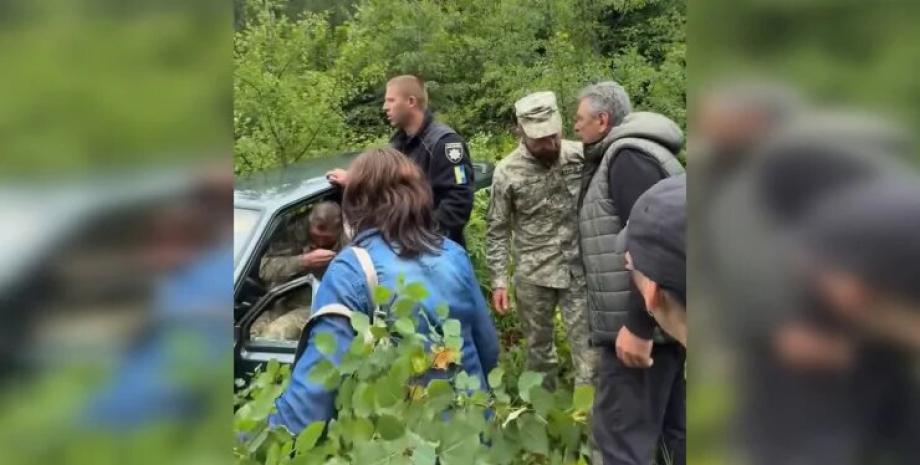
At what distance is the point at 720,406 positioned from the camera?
915mm

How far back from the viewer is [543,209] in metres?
4.19

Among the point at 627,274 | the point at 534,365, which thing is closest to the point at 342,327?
the point at 627,274

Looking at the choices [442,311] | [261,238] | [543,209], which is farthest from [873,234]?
[543,209]

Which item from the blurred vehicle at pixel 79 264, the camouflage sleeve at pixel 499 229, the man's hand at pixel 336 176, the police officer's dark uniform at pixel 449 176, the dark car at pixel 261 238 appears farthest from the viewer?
the camouflage sleeve at pixel 499 229

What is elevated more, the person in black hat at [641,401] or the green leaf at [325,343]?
the green leaf at [325,343]

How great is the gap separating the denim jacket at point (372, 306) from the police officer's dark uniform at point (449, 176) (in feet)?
5.80

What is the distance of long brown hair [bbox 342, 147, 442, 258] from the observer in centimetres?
216

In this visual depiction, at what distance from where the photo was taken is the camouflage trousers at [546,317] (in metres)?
4.12

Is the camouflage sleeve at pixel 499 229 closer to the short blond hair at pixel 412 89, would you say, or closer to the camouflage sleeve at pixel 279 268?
the short blond hair at pixel 412 89

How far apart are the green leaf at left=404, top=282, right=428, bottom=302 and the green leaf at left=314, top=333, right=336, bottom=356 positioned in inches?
7.7

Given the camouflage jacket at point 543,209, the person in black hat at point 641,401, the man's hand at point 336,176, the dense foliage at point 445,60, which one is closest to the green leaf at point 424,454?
the person in black hat at point 641,401

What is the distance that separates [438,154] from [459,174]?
0.42ft

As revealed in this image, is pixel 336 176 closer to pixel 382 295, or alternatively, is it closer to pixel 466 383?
pixel 382 295

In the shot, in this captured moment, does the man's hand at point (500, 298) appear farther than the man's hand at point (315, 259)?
Yes
